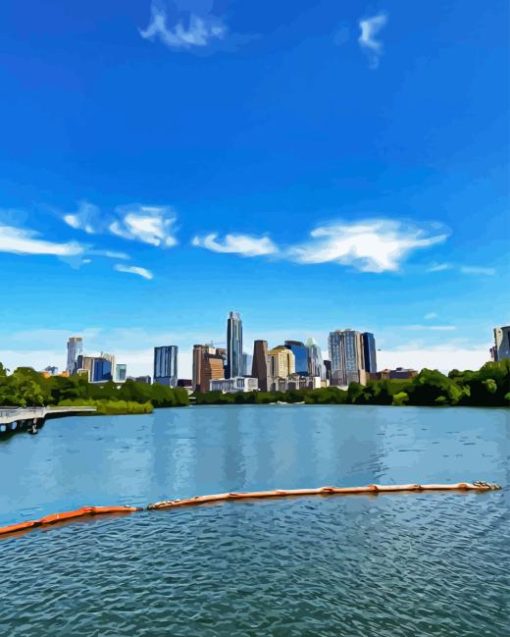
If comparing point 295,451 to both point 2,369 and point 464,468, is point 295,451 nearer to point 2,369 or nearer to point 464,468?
point 464,468

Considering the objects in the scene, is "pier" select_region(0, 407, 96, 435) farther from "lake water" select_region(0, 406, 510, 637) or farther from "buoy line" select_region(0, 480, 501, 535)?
"buoy line" select_region(0, 480, 501, 535)

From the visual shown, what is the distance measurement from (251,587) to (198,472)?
3300 cm

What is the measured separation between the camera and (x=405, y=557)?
24.1m

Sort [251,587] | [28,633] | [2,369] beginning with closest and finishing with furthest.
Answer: [28,633] < [251,587] < [2,369]

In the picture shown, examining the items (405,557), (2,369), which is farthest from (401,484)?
(2,369)

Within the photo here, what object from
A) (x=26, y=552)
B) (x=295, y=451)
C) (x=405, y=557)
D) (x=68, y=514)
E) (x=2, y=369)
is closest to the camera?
(x=405, y=557)

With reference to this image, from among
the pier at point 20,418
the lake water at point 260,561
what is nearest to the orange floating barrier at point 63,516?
the lake water at point 260,561

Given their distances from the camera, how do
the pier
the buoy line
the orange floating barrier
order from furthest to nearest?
the pier → the buoy line → the orange floating barrier

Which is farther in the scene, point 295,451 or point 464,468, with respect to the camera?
point 295,451

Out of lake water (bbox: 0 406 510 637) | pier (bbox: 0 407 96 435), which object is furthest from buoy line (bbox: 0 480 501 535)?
pier (bbox: 0 407 96 435)

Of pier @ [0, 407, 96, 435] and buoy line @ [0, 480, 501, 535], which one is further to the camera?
pier @ [0, 407, 96, 435]

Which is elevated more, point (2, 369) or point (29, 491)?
point (2, 369)

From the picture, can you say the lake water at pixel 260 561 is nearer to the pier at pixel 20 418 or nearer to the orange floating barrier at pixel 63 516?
the orange floating barrier at pixel 63 516

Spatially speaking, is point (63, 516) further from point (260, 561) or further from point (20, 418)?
point (20, 418)
